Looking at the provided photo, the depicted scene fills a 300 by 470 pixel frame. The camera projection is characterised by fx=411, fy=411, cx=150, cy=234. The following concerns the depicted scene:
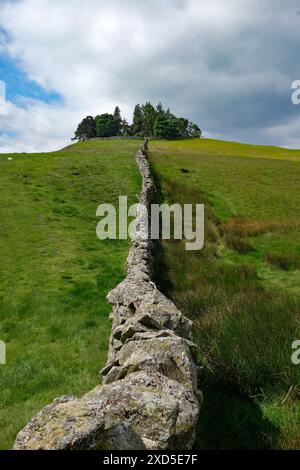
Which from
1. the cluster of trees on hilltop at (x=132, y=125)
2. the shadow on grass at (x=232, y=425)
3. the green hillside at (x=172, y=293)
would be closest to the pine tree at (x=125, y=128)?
the cluster of trees on hilltop at (x=132, y=125)

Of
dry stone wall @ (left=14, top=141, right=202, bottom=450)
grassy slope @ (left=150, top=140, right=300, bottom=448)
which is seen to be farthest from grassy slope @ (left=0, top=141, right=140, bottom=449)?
dry stone wall @ (left=14, top=141, right=202, bottom=450)

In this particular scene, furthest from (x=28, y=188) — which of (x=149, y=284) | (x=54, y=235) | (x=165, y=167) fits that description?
(x=149, y=284)

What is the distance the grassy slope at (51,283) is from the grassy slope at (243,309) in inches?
80.9

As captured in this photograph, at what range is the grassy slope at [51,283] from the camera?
725 centimetres

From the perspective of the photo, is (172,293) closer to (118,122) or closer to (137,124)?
(137,124)

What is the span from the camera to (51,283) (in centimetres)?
1230

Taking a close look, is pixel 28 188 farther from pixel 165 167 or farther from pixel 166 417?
pixel 166 417

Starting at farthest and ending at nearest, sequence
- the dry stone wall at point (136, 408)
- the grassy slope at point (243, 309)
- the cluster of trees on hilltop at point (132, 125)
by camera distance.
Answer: the cluster of trees on hilltop at point (132, 125) < the grassy slope at point (243, 309) < the dry stone wall at point (136, 408)

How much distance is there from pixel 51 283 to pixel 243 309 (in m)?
6.64

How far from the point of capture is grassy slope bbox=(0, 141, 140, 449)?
7246mm

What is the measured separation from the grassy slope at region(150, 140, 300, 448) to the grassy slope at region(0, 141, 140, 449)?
80.9 inches

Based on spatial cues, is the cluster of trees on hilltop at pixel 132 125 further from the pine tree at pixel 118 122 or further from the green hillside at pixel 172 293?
the green hillside at pixel 172 293

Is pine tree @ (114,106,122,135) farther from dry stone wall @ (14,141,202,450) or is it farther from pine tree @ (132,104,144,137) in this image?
dry stone wall @ (14,141,202,450)

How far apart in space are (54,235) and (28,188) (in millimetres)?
7587
